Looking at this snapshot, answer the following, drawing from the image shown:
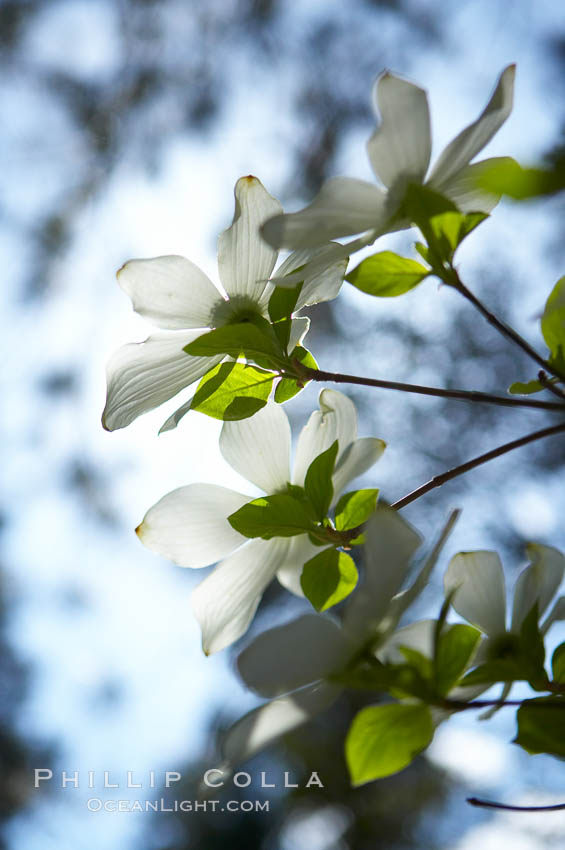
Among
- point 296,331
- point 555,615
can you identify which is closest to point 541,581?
point 555,615

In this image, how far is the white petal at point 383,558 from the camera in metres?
0.14

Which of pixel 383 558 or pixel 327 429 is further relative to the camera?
pixel 327 429

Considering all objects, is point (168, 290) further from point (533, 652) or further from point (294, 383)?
point (533, 652)

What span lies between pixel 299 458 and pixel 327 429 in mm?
17

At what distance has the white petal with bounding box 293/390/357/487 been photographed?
0.80 ft

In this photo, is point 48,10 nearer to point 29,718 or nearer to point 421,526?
point 421,526

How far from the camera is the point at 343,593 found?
215 millimetres

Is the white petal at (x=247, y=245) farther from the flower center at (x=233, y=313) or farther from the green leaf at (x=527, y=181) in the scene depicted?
the green leaf at (x=527, y=181)

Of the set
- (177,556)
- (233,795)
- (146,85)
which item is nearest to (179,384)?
(177,556)

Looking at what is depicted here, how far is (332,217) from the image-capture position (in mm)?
171

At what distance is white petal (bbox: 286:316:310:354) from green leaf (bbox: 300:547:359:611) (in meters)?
0.07

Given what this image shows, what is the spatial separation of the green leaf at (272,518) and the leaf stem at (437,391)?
44mm

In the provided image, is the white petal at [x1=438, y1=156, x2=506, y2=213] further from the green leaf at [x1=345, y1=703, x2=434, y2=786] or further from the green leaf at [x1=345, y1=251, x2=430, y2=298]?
the green leaf at [x1=345, y1=703, x2=434, y2=786]

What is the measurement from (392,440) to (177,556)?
1.89 meters
